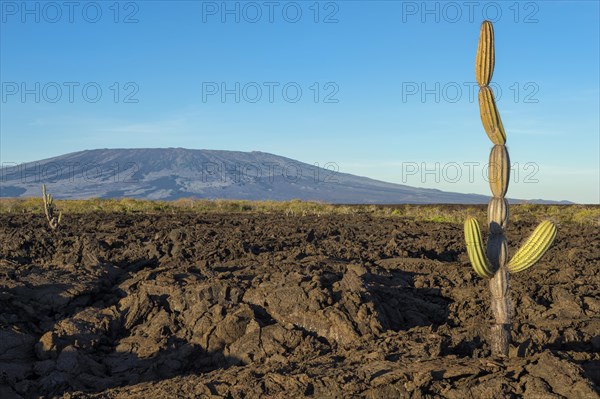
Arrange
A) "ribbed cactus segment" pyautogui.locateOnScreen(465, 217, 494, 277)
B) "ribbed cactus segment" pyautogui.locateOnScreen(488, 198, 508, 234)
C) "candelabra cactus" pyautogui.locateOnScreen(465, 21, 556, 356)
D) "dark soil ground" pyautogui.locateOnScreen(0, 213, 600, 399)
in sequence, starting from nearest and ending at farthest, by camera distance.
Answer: "dark soil ground" pyautogui.locateOnScreen(0, 213, 600, 399) < "ribbed cactus segment" pyautogui.locateOnScreen(465, 217, 494, 277) < "candelabra cactus" pyautogui.locateOnScreen(465, 21, 556, 356) < "ribbed cactus segment" pyautogui.locateOnScreen(488, 198, 508, 234)

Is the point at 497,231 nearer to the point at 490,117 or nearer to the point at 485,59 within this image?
the point at 490,117

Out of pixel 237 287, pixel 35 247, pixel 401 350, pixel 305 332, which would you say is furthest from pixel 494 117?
pixel 35 247

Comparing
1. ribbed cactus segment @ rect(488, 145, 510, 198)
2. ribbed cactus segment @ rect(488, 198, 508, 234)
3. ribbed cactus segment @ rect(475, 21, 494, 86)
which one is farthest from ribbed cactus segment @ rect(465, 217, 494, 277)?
ribbed cactus segment @ rect(475, 21, 494, 86)

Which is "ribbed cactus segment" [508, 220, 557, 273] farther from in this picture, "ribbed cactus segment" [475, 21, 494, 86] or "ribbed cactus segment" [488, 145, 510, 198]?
"ribbed cactus segment" [475, 21, 494, 86]

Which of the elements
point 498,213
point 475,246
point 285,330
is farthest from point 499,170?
point 285,330

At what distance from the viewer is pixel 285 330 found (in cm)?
836

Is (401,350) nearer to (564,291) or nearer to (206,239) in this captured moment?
(564,291)

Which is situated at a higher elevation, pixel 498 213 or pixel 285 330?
pixel 498 213

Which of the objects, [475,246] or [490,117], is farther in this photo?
[490,117]

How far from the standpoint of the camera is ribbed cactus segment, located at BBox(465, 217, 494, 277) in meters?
6.99

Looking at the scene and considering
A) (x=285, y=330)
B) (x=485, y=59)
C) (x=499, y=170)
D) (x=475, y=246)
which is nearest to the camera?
(x=475, y=246)

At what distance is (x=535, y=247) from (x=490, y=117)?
142 centimetres

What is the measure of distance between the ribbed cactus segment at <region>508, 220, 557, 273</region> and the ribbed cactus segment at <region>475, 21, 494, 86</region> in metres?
1.63

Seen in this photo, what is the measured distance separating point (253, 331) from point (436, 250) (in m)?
9.24
